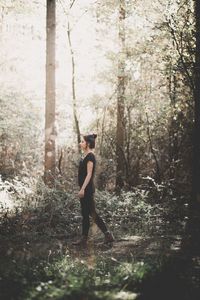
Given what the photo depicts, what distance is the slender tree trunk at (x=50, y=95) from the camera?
1186 cm

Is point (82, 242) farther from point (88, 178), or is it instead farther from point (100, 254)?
point (88, 178)

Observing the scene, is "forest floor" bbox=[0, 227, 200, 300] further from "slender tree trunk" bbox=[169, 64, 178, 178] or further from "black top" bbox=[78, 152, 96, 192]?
"slender tree trunk" bbox=[169, 64, 178, 178]

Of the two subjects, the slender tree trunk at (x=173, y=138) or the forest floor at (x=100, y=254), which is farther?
the slender tree trunk at (x=173, y=138)

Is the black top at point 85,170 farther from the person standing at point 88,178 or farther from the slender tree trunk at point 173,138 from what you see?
the slender tree trunk at point 173,138

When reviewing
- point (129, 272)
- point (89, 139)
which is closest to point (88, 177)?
point (89, 139)

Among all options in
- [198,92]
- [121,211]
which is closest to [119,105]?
A: [121,211]

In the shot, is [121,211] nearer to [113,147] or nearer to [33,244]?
[33,244]

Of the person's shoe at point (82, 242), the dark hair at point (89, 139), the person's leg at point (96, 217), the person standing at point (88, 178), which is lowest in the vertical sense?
the person's shoe at point (82, 242)

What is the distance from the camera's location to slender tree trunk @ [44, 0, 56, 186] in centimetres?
1186

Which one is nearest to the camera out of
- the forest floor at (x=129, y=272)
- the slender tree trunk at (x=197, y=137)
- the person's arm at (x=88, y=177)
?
the forest floor at (x=129, y=272)

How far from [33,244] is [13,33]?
536 inches

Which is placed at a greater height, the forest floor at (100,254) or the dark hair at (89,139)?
the dark hair at (89,139)

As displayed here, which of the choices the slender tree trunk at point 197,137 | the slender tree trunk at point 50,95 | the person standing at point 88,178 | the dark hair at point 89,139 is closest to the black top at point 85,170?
the person standing at point 88,178

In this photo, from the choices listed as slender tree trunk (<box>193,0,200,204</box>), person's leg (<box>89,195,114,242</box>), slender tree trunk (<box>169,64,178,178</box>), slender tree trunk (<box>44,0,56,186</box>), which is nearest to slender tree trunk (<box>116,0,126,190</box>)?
slender tree trunk (<box>169,64,178,178</box>)
